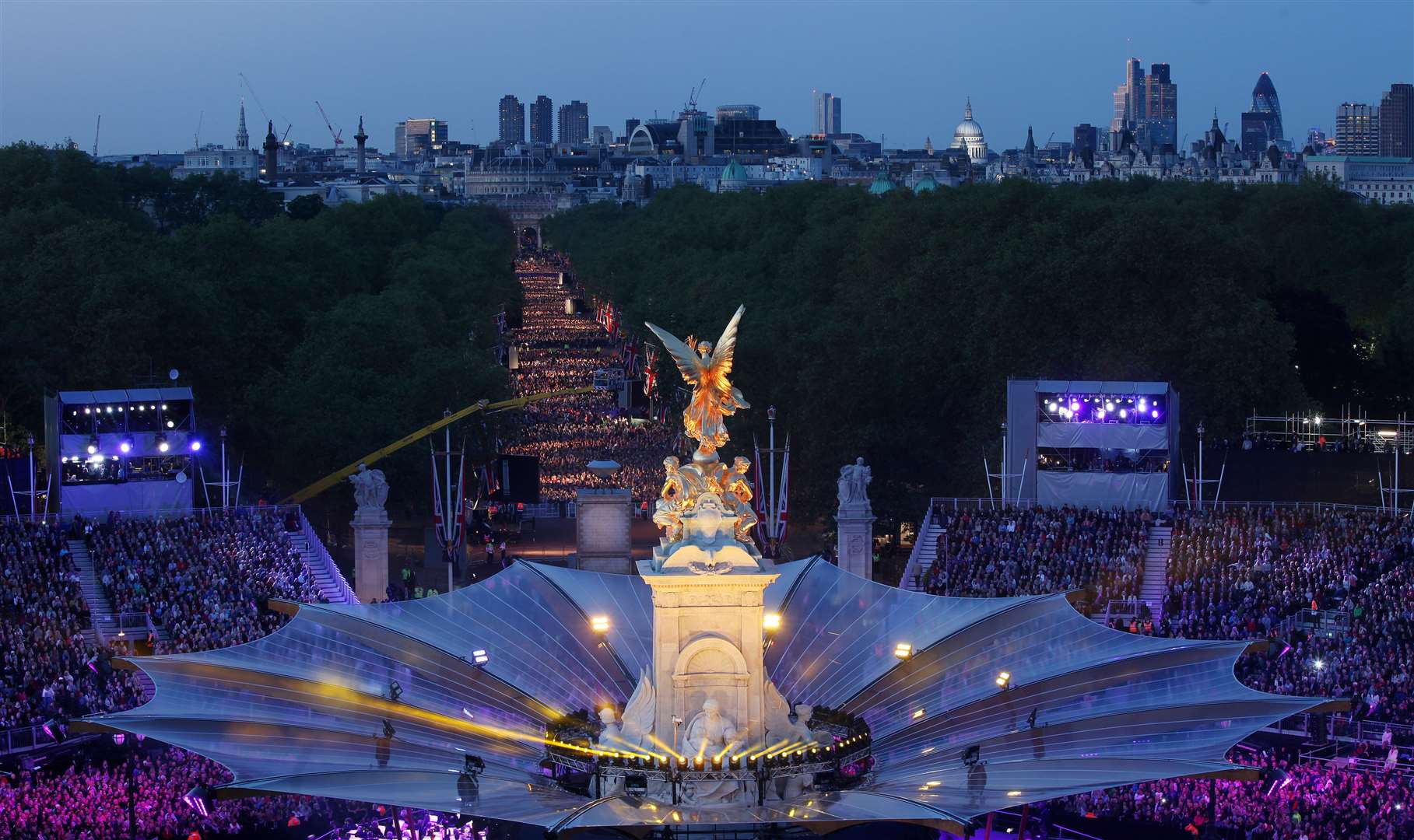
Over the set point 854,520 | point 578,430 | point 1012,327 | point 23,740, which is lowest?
point 23,740

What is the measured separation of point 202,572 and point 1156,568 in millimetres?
23211

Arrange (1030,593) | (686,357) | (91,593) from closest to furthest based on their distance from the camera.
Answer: (686,357), (91,593), (1030,593)

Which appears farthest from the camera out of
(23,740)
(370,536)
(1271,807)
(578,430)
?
(578,430)

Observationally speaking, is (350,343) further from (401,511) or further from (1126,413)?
(1126,413)

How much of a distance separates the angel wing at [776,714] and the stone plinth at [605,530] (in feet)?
80.0

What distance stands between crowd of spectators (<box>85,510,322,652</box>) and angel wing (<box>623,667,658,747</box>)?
1493cm

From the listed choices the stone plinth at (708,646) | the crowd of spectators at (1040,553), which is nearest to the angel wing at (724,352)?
the stone plinth at (708,646)

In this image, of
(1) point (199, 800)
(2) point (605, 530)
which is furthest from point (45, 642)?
(2) point (605, 530)

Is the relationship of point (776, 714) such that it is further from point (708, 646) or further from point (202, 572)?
point (202, 572)

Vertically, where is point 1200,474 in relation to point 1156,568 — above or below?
above

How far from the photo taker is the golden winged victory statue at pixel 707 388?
30.2 meters

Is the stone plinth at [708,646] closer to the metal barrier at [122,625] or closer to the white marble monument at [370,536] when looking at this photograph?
the metal barrier at [122,625]

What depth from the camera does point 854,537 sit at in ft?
173

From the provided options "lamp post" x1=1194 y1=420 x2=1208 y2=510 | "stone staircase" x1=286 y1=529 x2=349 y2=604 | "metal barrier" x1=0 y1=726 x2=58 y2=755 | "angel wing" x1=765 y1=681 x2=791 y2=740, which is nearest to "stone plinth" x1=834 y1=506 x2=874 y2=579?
"lamp post" x1=1194 y1=420 x2=1208 y2=510
